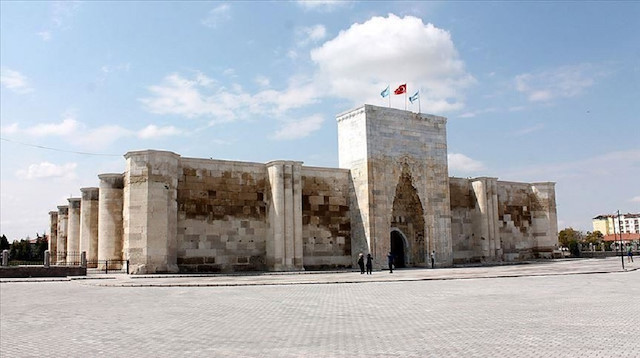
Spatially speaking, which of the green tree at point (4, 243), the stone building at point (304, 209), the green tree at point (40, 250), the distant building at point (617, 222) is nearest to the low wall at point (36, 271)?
the stone building at point (304, 209)

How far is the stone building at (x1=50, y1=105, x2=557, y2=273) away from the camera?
28531 mm

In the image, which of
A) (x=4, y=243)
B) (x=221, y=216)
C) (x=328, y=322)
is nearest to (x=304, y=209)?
(x=221, y=216)

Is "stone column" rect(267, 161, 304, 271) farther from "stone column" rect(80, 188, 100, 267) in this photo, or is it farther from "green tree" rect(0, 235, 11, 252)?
"green tree" rect(0, 235, 11, 252)

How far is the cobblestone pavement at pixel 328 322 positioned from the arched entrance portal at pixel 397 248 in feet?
58.3

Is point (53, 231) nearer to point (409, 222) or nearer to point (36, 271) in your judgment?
point (36, 271)

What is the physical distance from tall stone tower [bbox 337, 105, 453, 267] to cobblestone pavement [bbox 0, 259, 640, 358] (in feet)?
47.7

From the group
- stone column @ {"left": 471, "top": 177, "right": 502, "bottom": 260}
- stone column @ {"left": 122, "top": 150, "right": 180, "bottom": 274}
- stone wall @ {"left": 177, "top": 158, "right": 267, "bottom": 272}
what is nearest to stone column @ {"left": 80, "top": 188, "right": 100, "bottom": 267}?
stone column @ {"left": 122, "top": 150, "right": 180, "bottom": 274}

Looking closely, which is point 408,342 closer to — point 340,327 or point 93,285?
point 340,327

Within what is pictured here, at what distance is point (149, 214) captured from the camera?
27812 mm

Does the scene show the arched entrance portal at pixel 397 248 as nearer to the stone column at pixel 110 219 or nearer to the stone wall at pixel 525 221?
the stone wall at pixel 525 221

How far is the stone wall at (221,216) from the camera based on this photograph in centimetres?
2983

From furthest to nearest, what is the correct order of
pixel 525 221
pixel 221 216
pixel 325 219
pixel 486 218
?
pixel 525 221 < pixel 486 218 < pixel 325 219 < pixel 221 216

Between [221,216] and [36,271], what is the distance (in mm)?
9339

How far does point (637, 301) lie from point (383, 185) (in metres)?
20.8
